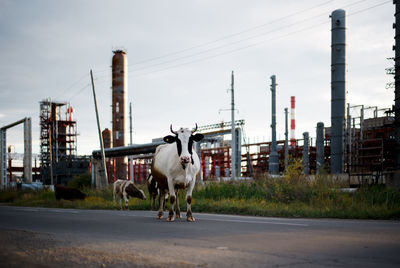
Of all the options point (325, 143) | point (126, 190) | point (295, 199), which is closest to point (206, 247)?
point (295, 199)

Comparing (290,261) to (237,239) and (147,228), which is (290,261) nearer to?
(237,239)

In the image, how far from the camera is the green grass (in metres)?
12.6

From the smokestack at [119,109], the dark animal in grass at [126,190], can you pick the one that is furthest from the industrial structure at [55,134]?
the dark animal in grass at [126,190]

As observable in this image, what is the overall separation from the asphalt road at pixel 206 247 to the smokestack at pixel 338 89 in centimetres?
2591

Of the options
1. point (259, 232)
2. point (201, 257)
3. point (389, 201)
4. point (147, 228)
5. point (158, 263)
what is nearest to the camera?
point (158, 263)

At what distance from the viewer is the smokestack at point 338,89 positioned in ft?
110

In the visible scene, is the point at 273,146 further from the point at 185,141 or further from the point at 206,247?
the point at 206,247

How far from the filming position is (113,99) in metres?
54.3

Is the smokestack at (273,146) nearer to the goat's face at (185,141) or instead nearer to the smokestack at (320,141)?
the smokestack at (320,141)

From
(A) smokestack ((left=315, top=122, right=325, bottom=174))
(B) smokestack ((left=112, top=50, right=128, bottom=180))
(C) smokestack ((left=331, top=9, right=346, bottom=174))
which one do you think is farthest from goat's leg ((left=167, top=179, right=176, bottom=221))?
(B) smokestack ((left=112, top=50, right=128, bottom=180))

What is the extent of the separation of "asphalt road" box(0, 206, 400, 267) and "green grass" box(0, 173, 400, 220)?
4089 mm

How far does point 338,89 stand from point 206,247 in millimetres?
29306

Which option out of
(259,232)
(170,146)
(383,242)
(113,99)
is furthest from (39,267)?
(113,99)

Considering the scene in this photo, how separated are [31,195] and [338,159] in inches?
863
